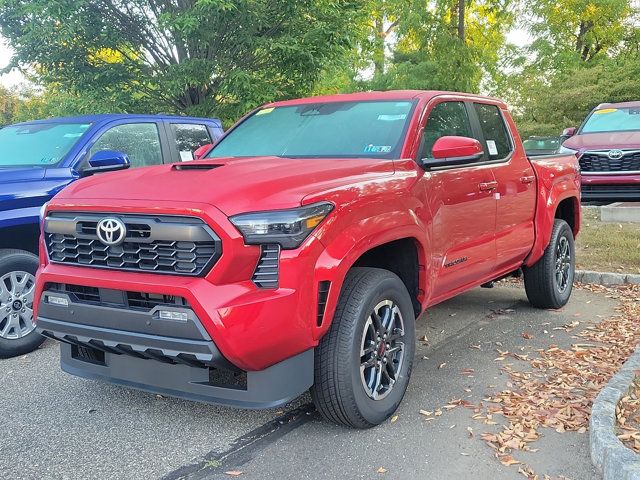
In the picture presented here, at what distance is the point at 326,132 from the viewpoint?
459 cm

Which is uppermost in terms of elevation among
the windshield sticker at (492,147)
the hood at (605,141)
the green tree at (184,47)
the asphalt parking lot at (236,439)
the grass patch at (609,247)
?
the green tree at (184,47)

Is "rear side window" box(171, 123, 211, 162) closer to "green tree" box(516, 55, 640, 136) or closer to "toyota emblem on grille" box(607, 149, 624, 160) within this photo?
"toyota emblem on grille" box(607, 149, 624, 160)

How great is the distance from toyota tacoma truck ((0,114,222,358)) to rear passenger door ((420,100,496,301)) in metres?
2.03

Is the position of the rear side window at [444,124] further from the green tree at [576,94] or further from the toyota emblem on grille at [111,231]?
the green tree at [576,94]

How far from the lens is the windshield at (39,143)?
5.77m

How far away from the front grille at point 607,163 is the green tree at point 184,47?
5.09 m

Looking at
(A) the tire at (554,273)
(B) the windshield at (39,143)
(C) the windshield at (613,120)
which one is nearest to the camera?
(B) the windshield at (39,143)

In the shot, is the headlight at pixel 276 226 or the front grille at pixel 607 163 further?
the front grille at pixel 607 163

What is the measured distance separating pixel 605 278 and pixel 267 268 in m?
5.38

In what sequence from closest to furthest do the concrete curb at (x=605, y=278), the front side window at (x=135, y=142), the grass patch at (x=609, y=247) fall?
the front side window at (x=135, y=142)
the concrete curb at (x=605, y=278)
the grass patch at (x=609, y=247)

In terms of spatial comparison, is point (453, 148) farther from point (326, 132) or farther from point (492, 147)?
point (492, 147)

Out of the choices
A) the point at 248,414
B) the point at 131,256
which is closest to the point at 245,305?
the point at 131,256

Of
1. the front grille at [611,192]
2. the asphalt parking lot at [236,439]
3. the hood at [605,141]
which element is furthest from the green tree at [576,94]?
the asphalt parking lot at [236,439]

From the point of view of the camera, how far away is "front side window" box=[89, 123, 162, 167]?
602 centimetres
